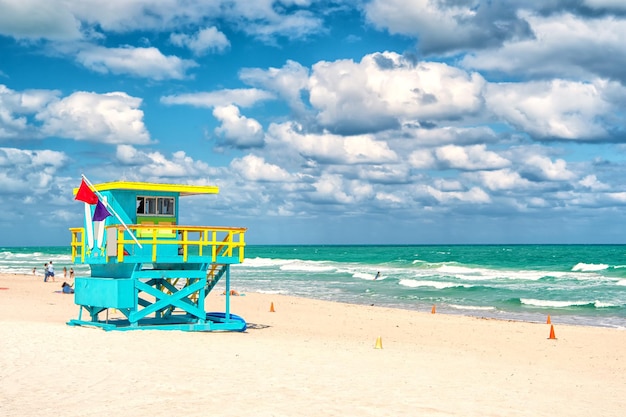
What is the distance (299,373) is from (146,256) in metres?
6.73

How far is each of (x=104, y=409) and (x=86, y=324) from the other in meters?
9.54

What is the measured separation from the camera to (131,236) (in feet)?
57.7

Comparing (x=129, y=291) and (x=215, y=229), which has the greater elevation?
(x=215, y=229)

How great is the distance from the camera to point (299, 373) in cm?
1230

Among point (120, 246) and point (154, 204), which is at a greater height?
point (154, 204)

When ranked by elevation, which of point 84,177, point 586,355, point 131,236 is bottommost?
point 586,355

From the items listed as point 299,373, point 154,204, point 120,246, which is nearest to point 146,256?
point 120,246

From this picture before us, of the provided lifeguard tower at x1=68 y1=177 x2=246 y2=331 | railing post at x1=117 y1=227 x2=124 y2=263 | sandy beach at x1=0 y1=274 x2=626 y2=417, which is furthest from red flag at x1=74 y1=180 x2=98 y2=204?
sandy beach at x1=0 y1=274 x2=626 y2=417

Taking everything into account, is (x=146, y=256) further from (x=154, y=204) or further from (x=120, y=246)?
(x=154, y=204)

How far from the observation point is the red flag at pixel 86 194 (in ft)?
57.3

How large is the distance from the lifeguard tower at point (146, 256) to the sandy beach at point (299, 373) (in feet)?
2.73

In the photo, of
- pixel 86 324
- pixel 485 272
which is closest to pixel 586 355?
pixel 86 324

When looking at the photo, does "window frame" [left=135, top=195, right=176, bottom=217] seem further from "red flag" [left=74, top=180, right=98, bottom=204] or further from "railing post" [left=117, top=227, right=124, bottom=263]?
"railing post" [left=117, top=227, right=124, bottom=263]

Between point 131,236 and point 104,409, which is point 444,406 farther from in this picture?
point 131,236
